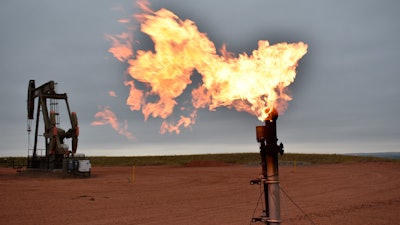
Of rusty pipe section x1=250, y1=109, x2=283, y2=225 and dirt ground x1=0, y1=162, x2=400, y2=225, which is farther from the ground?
rusty pipe section x1=250, y1=109, x2=283, y2=225

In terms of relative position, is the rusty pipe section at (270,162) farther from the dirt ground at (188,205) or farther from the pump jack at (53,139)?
the pump jack at (53,139)

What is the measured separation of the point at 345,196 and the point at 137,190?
13.2m

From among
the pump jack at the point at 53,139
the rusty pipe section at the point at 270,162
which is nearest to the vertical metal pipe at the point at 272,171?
the rusty pipe section at the point at 270,162

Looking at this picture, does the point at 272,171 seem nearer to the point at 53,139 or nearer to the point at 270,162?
the point at 270,162

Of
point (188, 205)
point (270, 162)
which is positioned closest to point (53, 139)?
point (188, 205)

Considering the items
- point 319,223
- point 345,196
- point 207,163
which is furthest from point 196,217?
point 207,163

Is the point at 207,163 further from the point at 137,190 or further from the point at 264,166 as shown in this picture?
the point at 264,166

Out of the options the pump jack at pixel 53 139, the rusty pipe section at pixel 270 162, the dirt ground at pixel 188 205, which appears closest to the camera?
the rusty pipe section at pixel 270 162

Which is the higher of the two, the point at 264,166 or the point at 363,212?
the point at 264,166

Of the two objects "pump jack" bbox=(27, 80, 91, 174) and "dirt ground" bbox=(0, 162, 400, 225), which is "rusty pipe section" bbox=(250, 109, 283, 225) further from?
"pump jack" bbox=(27, 80, 91, 174)

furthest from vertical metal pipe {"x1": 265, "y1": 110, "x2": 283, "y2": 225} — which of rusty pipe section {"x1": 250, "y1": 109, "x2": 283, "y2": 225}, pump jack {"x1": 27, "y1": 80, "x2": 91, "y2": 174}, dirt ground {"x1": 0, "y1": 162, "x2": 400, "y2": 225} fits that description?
pump jack {"x1": 27, "y1": 80, "x2": 91, "y2": 174}

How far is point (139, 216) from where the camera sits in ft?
54.2

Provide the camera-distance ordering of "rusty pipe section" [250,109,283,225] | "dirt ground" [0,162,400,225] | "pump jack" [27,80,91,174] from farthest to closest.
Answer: "pump jack" [27,80,91,174], "dirt ground" [0,162,400,225], "rusty pipe section" [250,109,283,225]

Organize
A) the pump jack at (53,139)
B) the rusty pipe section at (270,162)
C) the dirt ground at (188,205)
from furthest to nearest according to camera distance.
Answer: the pump jack at (53,139) → the dirt ground at (188,205) → the rusty pipe section at (270,162)
